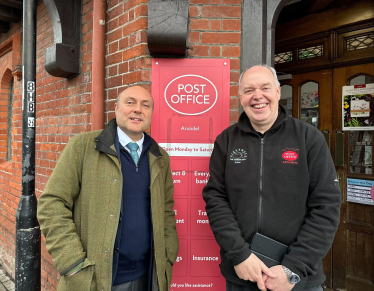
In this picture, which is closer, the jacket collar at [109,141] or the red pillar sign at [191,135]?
the jacket collar at [109,141]

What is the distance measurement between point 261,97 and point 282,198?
0.58 meters

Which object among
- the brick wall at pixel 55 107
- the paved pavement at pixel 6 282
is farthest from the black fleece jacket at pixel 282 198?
the paved pavement at pixel 6 282

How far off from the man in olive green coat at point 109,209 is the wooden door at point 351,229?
8.23ft

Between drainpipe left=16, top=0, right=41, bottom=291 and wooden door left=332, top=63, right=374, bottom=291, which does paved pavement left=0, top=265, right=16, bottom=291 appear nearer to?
drainpipe left=16, top=0, right=41, bottom=291

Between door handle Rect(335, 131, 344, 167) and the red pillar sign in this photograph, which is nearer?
the red pillar sign

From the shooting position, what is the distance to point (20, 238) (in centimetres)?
211

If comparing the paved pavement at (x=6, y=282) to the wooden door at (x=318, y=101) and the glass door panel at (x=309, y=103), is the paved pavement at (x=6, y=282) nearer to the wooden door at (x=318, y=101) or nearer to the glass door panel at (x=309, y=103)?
the wooden door at (x=318, y=101)

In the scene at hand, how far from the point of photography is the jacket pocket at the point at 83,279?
161 cm

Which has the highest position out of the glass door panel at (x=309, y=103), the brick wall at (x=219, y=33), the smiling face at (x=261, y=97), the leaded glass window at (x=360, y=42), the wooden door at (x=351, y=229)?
the leaded glass window at (x=360, y=42)

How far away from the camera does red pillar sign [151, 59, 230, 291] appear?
227 centimetres

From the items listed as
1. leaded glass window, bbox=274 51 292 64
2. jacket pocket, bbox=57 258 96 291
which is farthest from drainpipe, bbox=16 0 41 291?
leaded glass window, bbox=274 51 292 64

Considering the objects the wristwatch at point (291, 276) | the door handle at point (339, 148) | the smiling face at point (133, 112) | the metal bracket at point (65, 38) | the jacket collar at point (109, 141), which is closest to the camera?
the wristwatch at point (291, 276)

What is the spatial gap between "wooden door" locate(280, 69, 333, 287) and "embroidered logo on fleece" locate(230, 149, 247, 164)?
7.65 feet

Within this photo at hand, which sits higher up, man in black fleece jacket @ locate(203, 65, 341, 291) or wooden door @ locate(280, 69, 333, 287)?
wooden door @ locate(280, 69, 333, 287)
